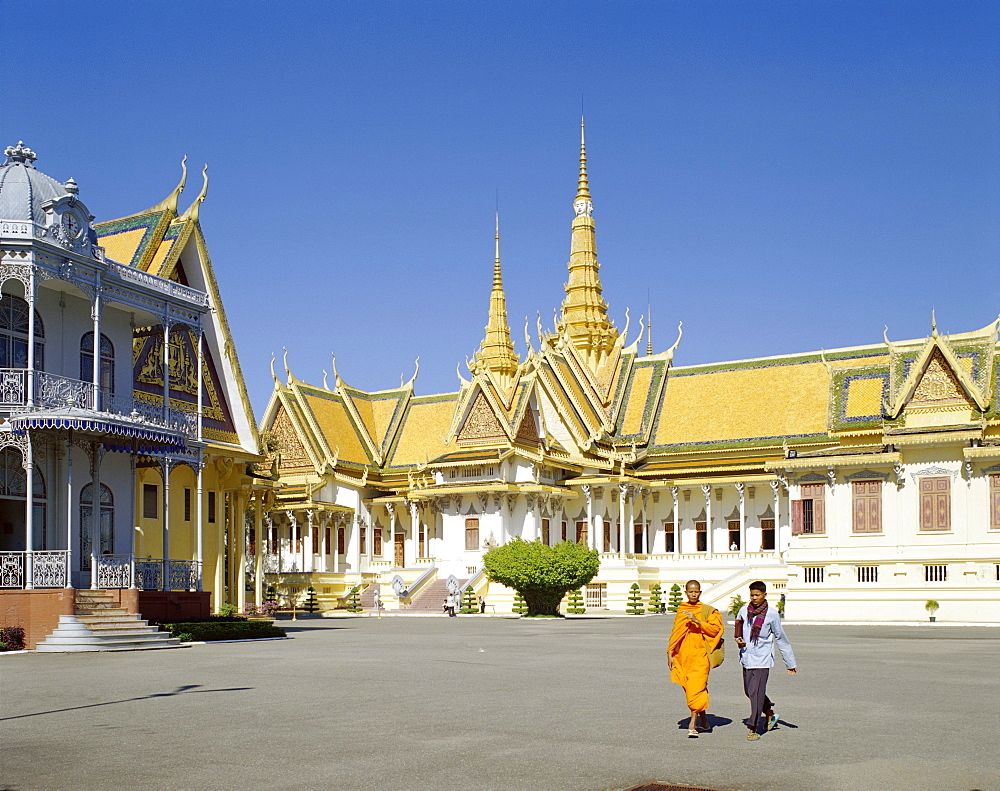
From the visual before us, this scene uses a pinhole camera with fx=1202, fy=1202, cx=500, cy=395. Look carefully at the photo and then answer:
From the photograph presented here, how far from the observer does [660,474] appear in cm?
5103

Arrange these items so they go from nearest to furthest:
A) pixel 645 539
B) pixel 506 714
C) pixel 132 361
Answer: pixel 506 714, pixel 132 361, pixel 645 539

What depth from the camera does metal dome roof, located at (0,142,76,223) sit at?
23.1 m

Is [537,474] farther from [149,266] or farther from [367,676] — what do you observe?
[367,676]

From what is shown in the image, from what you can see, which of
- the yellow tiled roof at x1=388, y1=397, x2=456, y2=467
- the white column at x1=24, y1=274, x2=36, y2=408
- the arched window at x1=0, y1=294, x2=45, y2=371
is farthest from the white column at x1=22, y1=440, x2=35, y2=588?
the yellow tiled roof at x1=388, y1=397, x2=456, y2=467

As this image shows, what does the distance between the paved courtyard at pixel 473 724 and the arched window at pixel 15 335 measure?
20.7 feet

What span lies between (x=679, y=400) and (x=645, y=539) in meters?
6.71

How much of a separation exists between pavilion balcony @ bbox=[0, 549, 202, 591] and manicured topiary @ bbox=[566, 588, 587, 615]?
19.0 m

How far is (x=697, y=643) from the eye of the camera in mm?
10266

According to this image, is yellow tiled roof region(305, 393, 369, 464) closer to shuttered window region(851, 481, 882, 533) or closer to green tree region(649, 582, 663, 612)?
green tree region(649, 582, 663, 612)

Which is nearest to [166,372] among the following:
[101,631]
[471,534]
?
[101,631]

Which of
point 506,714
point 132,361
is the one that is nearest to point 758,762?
point 506,714

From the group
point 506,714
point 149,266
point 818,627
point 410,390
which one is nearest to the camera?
point 506,714

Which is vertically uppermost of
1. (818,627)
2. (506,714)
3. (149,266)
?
(149,266)

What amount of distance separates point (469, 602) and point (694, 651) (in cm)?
3480
